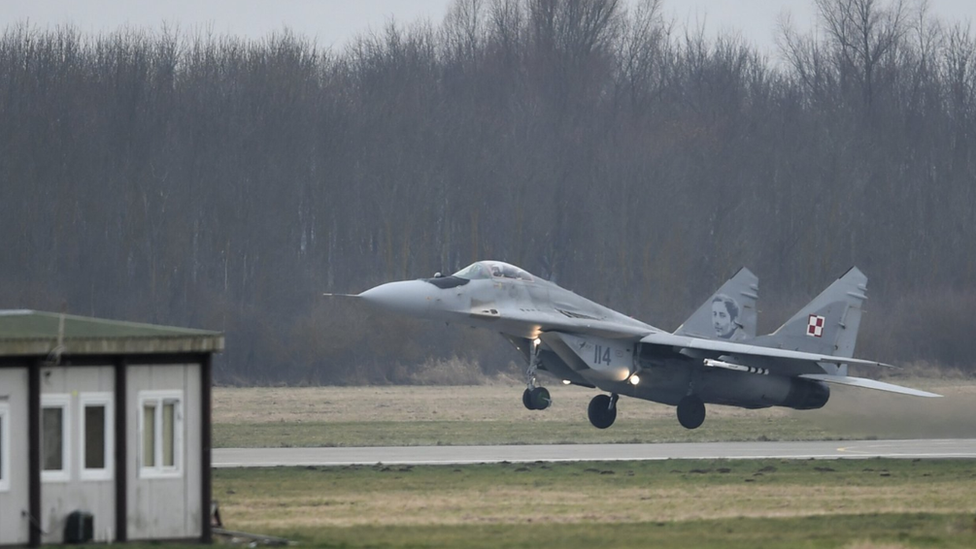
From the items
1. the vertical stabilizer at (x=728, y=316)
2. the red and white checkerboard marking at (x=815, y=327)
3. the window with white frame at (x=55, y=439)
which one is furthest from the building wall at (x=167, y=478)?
the red and white checkerboard marking at (x=815, y=327)

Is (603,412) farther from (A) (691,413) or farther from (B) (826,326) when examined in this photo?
(B) (826,326)

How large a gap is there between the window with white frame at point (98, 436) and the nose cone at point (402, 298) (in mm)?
12620

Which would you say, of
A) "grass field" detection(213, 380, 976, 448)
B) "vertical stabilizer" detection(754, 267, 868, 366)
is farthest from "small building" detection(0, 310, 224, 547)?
"vertical stabilizer" detection(754, 267, 868, 366)

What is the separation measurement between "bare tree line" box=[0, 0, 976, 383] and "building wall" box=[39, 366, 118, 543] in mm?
35232

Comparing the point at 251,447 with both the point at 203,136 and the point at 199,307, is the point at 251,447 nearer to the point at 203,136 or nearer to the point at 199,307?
the point at 199,307

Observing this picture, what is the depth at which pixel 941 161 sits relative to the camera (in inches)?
2768

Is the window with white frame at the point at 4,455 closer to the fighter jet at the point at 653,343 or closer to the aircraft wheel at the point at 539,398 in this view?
the fighter jet at the point at 653,343

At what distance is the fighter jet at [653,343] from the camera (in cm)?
2577

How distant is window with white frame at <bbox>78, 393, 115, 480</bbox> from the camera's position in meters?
12.5

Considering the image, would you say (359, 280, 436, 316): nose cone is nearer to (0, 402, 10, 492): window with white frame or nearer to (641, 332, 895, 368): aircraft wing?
(641, 332, 895, 368): aircraft wing

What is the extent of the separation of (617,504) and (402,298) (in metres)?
9.36

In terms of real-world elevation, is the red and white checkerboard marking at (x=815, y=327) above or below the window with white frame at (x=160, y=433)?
above

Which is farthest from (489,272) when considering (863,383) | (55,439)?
(55,439)

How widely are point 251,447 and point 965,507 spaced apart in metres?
12.2
